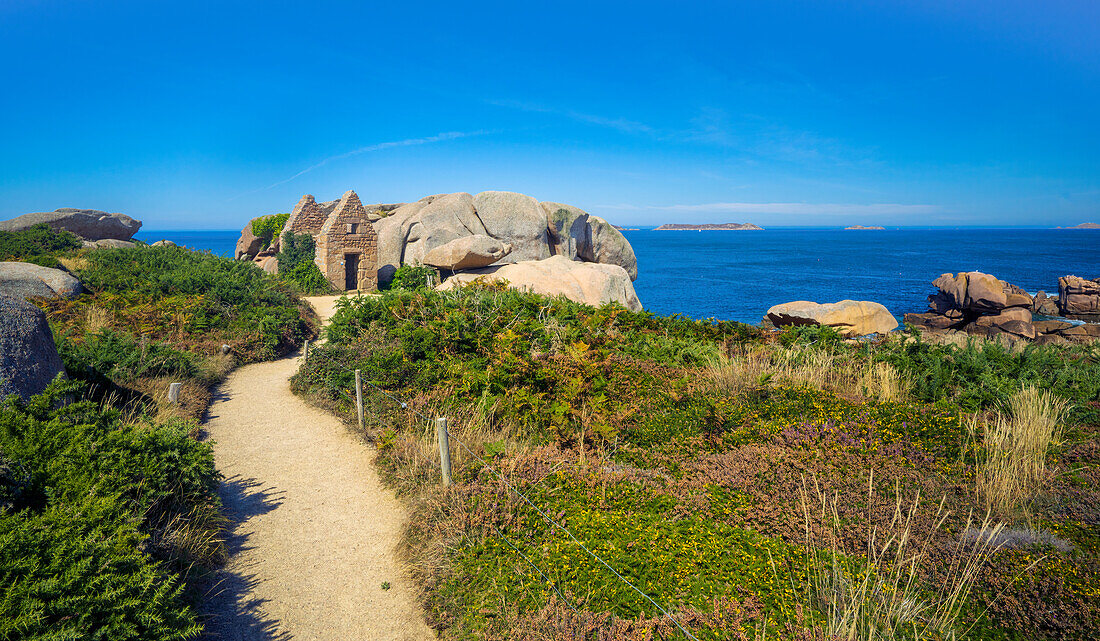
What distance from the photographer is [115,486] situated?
4.54 m

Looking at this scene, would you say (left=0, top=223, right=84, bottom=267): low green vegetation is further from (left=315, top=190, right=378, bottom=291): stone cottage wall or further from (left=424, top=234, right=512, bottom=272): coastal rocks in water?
(left=424, top=234, right=512, bottom=272): coastal rocks in water

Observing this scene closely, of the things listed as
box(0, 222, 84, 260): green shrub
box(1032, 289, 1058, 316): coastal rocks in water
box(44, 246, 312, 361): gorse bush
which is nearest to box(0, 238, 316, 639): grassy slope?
box(44, 246, 312, 361): gorse bush

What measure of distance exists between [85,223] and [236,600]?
103 ft

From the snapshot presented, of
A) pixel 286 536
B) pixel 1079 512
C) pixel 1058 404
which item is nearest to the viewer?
pixel 1079 512

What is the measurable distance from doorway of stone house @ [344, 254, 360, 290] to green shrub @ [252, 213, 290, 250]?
7179 millimetres

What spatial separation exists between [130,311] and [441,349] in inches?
340

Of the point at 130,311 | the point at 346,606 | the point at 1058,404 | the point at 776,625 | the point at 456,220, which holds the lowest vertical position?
the point at 346,606

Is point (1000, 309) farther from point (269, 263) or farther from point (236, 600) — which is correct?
point (269, 263)

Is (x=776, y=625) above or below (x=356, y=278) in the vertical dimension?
below

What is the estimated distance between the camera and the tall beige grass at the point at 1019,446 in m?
5.28

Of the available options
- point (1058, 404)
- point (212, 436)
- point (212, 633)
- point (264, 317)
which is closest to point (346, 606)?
point (212, 633)

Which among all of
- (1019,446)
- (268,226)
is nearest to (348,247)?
(268,226)

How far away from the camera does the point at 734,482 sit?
18.3 feet

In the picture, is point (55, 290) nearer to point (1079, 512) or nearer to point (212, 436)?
point (212, 436)
